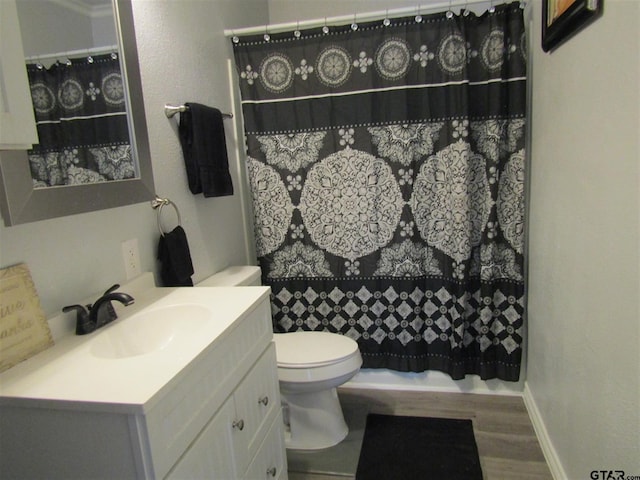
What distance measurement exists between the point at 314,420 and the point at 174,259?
1.01 m

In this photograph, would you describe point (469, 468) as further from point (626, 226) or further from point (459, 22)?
point (459, 22)

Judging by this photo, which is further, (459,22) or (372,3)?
(372,3)

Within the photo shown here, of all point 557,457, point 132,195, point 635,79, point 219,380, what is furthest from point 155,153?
point 557,457

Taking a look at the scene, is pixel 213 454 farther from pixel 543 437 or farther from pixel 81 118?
pixel 543 437

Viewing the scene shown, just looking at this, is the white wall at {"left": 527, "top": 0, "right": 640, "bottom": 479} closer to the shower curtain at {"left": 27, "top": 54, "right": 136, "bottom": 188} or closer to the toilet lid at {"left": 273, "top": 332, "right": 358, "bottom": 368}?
the toilet lid at {"left": 273, "top": 332, "right": 358, "bottom": 368}

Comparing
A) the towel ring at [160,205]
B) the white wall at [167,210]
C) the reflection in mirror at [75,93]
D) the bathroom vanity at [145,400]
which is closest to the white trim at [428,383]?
the white wall at [167,210]

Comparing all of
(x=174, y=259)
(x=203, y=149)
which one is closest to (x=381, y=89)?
(x=203, y=149)

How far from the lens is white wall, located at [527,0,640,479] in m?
1.04

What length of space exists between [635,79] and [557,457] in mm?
1429

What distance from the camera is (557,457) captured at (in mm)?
1660

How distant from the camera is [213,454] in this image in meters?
1.04

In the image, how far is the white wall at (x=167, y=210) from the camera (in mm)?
1095

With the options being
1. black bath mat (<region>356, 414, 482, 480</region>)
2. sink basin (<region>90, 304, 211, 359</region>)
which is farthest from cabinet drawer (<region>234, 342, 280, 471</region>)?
black bath mat (<region>356, 414, 482, 480</region>)

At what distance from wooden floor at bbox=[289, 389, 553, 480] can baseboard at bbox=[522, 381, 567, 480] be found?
2 centimetres
